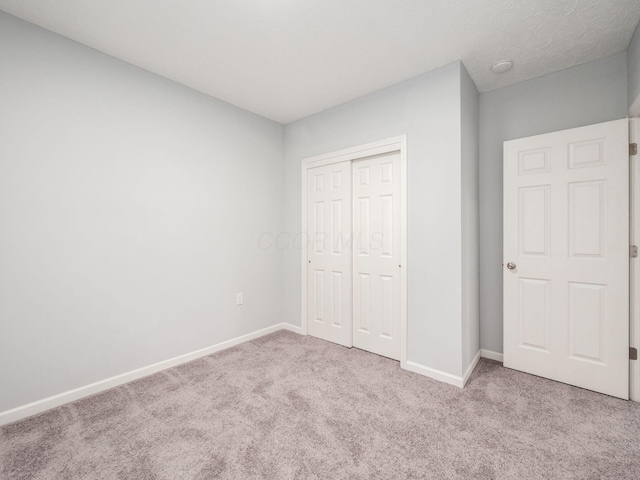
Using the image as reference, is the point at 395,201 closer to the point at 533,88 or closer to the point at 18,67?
the point at 533,88

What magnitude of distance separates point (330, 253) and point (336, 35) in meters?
2.05

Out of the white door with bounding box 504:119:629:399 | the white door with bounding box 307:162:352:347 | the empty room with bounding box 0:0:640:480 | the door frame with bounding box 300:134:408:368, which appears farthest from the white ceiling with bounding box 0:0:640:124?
the white door with bounding box 307:162:352:347

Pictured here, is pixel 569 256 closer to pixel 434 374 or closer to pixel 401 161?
pixel 434 374

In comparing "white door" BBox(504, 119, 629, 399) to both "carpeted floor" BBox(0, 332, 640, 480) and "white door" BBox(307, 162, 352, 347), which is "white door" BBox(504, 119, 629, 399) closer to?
"carpeted floor" BBox(0, 332, 640, 480)

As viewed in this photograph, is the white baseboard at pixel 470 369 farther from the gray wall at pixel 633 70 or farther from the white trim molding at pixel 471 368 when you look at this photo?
the gray wall at pixel 633 70

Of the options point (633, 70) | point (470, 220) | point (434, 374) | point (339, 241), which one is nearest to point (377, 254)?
point (339, 241)

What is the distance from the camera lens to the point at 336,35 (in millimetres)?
2016

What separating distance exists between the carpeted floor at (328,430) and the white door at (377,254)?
0.46 metres

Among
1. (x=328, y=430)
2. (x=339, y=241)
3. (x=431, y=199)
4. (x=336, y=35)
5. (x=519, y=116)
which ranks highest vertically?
(x=336, y=35)

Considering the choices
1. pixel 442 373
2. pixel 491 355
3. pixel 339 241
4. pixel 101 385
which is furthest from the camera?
pixel 339 241

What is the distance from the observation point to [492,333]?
276cm

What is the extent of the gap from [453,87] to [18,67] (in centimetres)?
315

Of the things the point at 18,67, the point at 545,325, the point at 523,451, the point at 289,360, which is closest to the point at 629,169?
the point at 545,325

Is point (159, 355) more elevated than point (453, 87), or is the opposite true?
point (453, 87)
